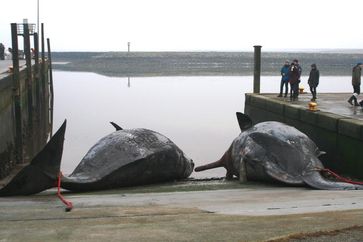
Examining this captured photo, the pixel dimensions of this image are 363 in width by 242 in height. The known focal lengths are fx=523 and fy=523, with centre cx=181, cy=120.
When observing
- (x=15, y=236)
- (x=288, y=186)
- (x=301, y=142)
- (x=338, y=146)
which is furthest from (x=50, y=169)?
(x=338, y=146)

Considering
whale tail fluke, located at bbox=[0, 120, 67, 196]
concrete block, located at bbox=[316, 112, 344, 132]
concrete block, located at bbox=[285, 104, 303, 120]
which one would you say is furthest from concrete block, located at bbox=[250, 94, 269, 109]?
whale tail fluke, located at bbox=[0, 120, 67, 196]

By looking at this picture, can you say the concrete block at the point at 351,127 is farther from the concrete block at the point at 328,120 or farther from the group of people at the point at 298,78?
the group of people at the point at 298,78

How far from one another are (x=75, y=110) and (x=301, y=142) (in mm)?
20439

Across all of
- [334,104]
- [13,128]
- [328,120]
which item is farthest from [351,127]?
[13,128]

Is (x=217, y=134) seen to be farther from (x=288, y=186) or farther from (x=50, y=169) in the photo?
(x=50, y=169)

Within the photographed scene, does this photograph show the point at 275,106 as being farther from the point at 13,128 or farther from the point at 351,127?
the point at 13,128

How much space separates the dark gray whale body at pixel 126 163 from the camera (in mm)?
8445

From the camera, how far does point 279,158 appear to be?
29.8 feet

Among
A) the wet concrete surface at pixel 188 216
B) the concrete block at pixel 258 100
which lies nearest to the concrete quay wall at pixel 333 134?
the concrete block at pixel 258 100

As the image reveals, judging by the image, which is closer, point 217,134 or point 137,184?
point 137,184

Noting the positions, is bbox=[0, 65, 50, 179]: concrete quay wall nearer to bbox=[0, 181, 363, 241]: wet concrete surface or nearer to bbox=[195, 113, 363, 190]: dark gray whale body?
bbox=[0, 181, 363, 241]: wet concrete surface

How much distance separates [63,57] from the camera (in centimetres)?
9019

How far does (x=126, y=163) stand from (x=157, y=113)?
18.0 m

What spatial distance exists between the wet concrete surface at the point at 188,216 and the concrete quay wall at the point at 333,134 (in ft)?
7.84
